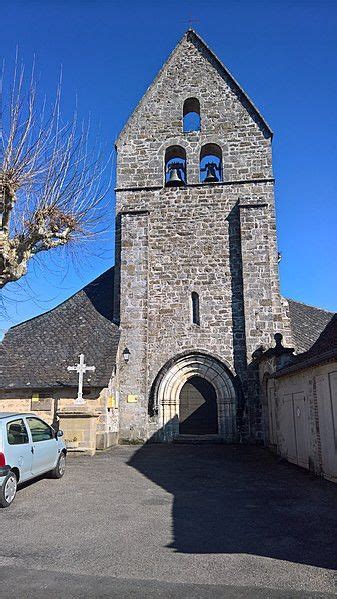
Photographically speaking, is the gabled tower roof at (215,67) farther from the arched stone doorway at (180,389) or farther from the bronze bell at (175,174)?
the arched stone doorway at (180,389)

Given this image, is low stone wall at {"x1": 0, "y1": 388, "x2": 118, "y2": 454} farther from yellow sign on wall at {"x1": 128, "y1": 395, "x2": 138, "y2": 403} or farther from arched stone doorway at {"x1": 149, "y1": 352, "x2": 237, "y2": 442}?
arched stone doorway at {"x1": 149, "y1": 352, "x2": 237, "y2": 442}

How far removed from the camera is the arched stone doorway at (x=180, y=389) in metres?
15.4

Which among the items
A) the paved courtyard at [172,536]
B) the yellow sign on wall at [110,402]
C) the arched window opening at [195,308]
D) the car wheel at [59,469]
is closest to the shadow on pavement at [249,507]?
the paved courtyard at [172,536]

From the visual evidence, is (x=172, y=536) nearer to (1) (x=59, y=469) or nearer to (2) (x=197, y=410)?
(1) (x=59, y=469)

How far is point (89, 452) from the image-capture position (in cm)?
1257

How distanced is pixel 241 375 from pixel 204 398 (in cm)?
254

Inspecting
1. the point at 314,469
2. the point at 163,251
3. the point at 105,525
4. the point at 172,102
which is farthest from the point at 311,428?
the point at 172,102

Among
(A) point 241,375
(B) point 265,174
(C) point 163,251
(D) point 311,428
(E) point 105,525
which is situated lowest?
(E) point 105,525

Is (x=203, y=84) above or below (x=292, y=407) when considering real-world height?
above

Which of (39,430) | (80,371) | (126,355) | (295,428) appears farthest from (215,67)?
(39,430)

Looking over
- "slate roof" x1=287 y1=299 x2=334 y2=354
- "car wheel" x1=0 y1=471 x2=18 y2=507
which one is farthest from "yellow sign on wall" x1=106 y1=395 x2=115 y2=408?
"car wheel" x1=0 y1=471 x2=18 y2=507

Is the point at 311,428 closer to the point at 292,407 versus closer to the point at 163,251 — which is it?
the point at 292,407

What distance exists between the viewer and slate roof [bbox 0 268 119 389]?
14281 mm

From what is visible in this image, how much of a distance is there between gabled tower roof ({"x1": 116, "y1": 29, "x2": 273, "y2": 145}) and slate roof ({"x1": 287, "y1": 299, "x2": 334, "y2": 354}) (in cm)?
784
